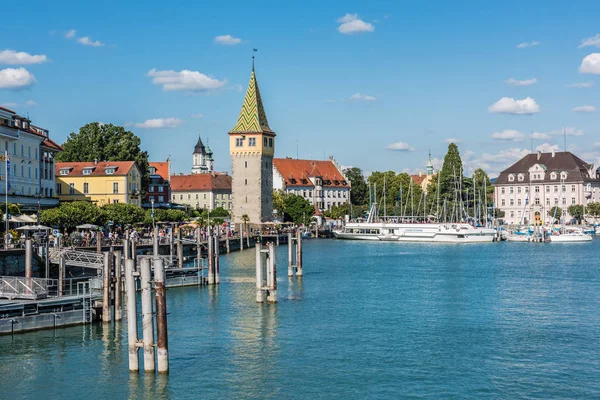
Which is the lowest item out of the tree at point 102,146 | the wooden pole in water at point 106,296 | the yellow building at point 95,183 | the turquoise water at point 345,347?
the turquoise water at point 345,347

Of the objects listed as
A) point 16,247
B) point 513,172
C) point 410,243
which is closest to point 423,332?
point 16,247

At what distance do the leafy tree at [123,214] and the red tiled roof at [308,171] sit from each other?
3318 inches

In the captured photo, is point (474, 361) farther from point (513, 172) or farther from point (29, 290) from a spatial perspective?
point (513, 172)

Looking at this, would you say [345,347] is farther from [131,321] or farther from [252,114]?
[252,114]

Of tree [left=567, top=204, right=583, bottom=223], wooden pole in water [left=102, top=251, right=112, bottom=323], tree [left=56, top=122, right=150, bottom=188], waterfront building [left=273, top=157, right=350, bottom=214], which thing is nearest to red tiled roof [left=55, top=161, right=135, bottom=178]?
tree [left=56, top=122, right=150, bottom=188]

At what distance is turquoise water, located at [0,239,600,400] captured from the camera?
25516 millimetres

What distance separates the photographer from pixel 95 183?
91.6m

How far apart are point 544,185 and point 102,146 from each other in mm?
82946

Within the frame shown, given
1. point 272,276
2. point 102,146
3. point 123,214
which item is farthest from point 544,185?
point 272,276

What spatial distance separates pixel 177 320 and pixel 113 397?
12477 mm

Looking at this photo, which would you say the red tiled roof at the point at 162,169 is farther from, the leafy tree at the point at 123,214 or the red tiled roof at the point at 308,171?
the leafy tree at the point at 123,214

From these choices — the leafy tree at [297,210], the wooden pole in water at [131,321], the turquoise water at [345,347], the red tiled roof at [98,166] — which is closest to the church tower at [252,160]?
the leafy tree at [297,210]

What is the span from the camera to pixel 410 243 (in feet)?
360

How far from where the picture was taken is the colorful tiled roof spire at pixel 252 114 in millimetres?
117494
